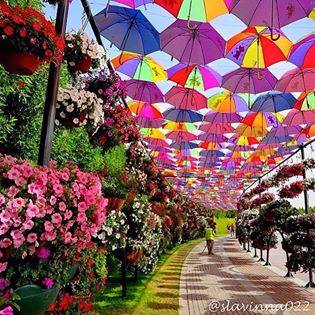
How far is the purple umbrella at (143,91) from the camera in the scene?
12.3 m

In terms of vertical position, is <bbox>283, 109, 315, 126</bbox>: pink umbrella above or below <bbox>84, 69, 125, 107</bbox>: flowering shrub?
above

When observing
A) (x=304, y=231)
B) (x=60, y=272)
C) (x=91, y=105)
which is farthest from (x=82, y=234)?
(x=304, y=231)

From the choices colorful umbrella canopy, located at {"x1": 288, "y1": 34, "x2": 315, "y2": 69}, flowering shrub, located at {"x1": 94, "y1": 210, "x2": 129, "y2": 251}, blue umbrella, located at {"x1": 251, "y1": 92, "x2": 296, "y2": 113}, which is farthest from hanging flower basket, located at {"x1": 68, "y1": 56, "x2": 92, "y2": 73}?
blue umbrella, located at {"x1": 251, "y1": 92, "x2": 296, "y2": 113}

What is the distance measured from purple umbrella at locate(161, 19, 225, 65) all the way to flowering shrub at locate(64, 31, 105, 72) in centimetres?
462

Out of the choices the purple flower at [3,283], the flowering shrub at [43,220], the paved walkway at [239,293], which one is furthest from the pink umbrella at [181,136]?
the purple flower at [3,283]

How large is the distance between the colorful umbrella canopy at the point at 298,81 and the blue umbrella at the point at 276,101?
191 centimetres

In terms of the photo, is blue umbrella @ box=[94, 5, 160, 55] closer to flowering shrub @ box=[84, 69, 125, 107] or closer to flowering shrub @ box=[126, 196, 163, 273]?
flowering shrub @ box=[84, 69, 125, 107]

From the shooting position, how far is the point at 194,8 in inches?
319

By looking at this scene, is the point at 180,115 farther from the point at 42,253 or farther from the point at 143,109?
the point at 42,253

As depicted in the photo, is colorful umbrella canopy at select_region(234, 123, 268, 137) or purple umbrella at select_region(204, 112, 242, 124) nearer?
purple umbrella at select_region(204, 112, 242, 124)

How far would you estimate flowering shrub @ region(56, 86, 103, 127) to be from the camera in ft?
16.7

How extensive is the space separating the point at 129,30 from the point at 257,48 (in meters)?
3.19

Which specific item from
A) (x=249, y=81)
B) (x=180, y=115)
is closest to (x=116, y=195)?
(x=249, y=81)

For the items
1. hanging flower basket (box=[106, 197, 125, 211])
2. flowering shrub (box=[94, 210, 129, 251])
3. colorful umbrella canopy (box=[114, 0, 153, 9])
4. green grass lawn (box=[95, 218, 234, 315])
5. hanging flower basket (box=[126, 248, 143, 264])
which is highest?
colorful umbrella canopy (box=[114, 0, 153, 9])
